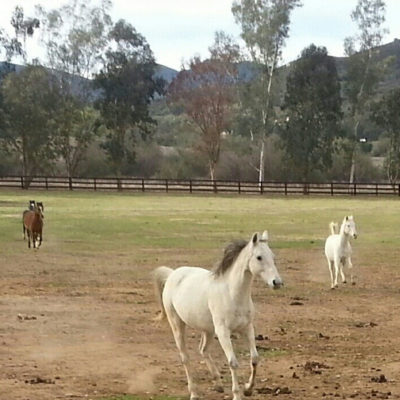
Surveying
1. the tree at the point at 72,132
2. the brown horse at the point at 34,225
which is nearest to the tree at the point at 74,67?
the tree at the point at 72,132

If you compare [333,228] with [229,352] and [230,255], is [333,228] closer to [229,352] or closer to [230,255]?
[230,255]

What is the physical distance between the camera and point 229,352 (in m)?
8.41

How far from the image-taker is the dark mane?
29.0 feet

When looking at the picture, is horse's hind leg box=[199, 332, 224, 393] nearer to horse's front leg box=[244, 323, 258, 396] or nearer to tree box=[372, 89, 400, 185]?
horse's front leg box=[244, 323, 258, 396]

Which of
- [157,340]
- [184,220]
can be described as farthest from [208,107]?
[157,340]

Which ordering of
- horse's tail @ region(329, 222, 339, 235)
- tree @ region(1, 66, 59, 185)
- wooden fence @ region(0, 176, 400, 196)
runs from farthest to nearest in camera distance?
tree @ region(1, 66, 59, 185)
wooden fence @ region(0, 176, 400, 196)
horse's tail @ region(329, 222, 339, 235)

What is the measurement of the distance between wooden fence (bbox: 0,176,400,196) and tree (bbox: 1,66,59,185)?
845cm

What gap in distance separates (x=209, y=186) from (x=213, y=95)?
1769 cm

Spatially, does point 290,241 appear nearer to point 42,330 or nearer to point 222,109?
point 42,330

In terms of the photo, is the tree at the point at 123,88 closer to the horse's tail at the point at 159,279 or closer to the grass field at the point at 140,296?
the grass field at the point at 140,296

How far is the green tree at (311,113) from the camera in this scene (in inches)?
2808

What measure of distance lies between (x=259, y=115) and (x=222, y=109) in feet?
30.2

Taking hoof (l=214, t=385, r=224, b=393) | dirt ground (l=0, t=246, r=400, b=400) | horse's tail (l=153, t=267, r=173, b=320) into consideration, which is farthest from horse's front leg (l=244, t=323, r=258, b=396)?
horse's tail (l=153, t=267, r=173, b=320)

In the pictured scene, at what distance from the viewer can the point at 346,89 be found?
245ft
